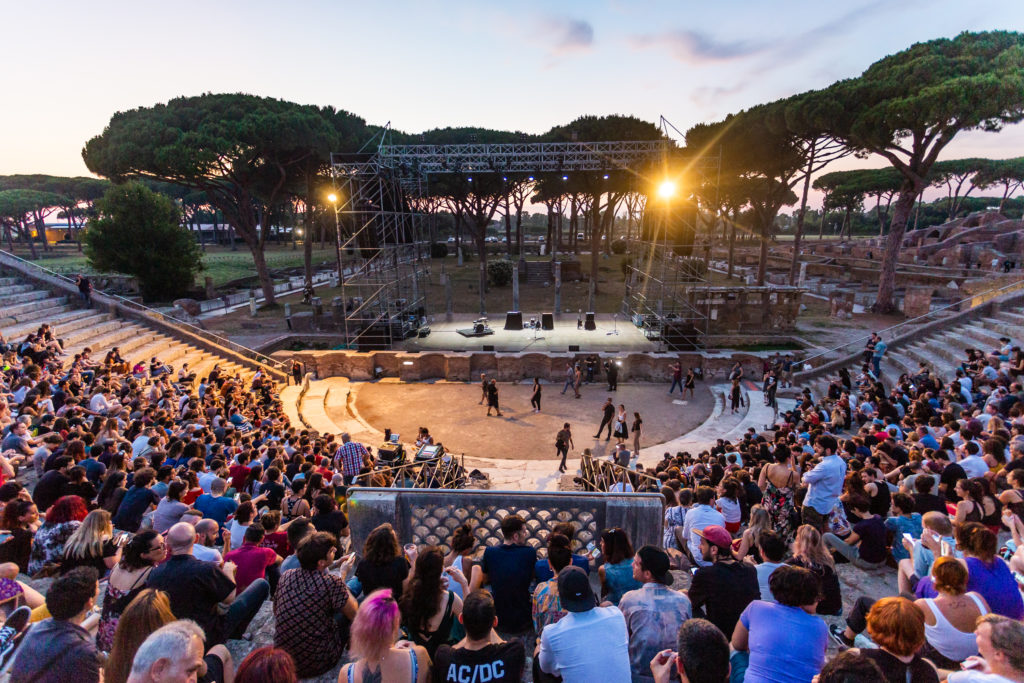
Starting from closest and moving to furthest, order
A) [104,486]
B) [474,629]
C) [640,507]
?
[474,629], [640,507], [104,486]

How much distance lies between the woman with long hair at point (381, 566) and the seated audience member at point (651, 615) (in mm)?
1700

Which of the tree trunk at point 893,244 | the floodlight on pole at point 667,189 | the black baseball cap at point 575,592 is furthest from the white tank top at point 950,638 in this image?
the tree trunk at point 893,244

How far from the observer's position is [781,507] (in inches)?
250

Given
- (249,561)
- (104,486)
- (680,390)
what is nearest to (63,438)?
(104,486)

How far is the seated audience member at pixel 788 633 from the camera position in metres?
2.72

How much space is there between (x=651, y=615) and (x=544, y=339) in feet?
65.4

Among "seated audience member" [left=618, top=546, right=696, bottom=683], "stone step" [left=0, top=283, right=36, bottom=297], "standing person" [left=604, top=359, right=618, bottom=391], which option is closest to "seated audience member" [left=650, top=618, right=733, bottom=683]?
"seated audience member" [left=618, top=546, right=696, bottom=683]

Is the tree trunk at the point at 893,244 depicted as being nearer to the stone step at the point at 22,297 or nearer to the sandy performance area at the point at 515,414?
the sandy performance area at the point at 515,414

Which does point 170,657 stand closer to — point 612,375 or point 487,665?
point 487,665

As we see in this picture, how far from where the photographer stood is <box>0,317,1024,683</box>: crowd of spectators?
262 centimetres

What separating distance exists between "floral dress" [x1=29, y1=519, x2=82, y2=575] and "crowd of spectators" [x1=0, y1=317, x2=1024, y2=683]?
15 mm

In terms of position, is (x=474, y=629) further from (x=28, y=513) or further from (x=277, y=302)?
(x=277, y=302)

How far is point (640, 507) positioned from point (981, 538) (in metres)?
2.40

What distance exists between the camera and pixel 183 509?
5.02 meters
